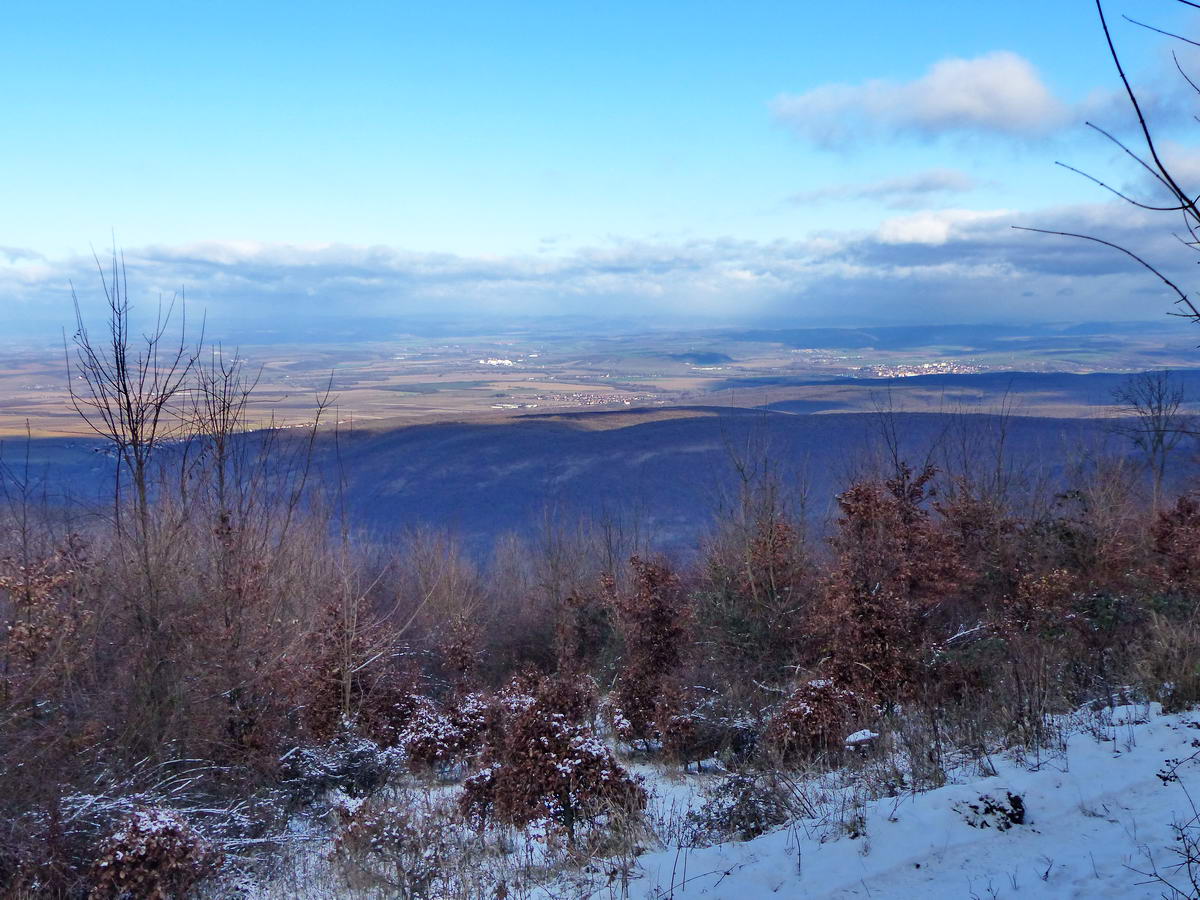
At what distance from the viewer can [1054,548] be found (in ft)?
58.0

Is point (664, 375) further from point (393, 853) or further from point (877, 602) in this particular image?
point (393, 853)

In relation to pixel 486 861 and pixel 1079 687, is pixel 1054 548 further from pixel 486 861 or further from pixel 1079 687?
pixel 486 861

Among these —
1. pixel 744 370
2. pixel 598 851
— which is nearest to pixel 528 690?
pixel 598 851

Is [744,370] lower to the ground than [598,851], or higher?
higher

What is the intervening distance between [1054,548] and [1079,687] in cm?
1018

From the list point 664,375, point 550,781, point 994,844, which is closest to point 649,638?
point 550,781

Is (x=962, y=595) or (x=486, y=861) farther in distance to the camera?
(x=962, y=595)

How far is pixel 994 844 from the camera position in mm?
4934

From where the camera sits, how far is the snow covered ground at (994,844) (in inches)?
177

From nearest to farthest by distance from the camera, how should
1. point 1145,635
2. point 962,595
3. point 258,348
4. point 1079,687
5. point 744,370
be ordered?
point 1079,687 < point 1145,635 < point 962,595 < point 258,348 < point 744,370

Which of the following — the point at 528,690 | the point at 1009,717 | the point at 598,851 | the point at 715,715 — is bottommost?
the point at 715,715

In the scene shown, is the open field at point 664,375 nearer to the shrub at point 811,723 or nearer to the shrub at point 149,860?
the shrub at point 149,860

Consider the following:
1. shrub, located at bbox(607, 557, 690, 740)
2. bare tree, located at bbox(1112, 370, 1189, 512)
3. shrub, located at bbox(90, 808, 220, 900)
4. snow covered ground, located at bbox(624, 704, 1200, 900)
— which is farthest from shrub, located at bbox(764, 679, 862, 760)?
bare tree, located at bbox(1112, 370, 1189, 512)

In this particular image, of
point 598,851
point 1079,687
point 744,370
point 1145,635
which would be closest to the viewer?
point 598,851
